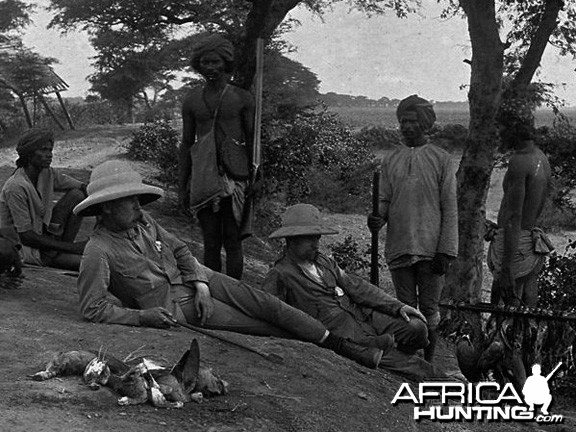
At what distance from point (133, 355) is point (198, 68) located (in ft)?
8.71

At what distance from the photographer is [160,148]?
1683 centimetres

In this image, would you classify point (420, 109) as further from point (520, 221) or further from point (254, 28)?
point (254, 28)

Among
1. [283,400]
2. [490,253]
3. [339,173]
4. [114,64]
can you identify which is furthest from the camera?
[114,64]

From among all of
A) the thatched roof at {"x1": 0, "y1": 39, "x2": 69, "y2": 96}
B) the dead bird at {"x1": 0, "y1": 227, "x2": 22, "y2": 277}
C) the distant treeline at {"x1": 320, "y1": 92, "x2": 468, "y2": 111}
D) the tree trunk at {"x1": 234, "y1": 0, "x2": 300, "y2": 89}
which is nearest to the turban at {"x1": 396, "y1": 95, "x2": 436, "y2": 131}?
the dead bird at {"x1": 0, "y1": 227, "x2": 22, "y2": 277}

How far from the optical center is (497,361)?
614 cm

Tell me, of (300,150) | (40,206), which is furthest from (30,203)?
(300,150)

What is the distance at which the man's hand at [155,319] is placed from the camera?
534 cm

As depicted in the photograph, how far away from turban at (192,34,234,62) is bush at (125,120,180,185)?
28.0 feet

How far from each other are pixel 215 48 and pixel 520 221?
2305mm

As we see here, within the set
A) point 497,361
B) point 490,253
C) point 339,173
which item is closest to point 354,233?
point 339,173

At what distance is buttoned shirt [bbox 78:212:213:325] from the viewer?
5.33 m

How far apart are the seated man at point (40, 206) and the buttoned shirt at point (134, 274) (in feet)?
4.80

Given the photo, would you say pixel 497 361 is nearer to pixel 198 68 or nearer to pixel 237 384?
pixel 237 384

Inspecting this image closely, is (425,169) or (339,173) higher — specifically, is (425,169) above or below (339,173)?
above
